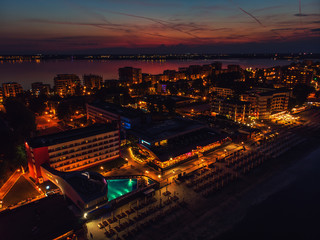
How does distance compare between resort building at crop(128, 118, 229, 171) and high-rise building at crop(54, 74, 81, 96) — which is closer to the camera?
resort building at crop(128, 118, 229, 171)

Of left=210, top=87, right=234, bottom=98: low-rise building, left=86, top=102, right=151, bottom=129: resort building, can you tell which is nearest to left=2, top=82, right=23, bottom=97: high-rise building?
left=86, top=102, right=151, bottom=129: resort building

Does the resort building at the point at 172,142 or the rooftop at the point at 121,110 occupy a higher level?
the rooftop at the point at 121,110

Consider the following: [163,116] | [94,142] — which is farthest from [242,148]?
[94,142]

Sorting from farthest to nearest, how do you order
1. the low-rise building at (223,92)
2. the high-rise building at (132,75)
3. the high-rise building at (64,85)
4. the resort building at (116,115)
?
the high-rise building at (132,75) → the high-rise building at (64,85) → the low-rise building at (223,92) → the resort building at (116,115)

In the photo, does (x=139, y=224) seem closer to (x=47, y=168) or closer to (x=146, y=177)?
(x=146, y=177)

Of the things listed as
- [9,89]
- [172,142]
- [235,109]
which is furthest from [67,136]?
[9,89]

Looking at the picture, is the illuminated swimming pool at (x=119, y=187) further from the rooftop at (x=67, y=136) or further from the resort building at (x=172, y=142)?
the rooftop at (x=67, y=136)

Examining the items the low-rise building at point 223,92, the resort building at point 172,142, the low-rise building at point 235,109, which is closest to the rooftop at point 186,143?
the resort building at point 172,142

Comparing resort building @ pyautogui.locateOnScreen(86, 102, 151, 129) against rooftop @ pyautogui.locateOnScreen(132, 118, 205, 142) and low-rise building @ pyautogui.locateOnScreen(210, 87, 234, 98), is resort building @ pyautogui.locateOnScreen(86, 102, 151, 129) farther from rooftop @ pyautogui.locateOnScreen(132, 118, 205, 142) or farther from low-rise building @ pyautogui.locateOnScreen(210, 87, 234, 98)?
low-rise building @ pyautogui.locateOnScreen(210, 87, 234, 98)

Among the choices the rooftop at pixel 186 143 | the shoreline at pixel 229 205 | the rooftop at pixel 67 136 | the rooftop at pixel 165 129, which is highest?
the rooftop at pixel 67 136
